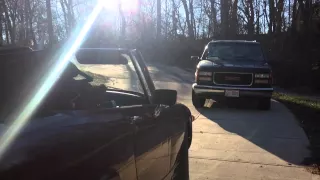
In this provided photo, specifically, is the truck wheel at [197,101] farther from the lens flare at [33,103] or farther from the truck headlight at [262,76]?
the lens flare at [33,103]

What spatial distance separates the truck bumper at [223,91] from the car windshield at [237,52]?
1131mm

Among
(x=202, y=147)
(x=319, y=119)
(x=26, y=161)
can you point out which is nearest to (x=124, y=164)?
(x=26, y=161)

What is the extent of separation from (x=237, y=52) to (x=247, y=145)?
520 cm

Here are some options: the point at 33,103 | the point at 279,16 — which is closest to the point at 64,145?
the point at 33,103

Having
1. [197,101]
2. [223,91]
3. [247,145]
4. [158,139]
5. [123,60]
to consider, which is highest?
[123,60]

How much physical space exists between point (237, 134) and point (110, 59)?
4577 millimetres

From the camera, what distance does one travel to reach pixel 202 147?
23.6 feet

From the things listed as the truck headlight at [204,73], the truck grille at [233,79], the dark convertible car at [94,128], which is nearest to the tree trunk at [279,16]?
the truck grille at [233,79]

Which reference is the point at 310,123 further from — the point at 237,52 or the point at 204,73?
the point at 237,52

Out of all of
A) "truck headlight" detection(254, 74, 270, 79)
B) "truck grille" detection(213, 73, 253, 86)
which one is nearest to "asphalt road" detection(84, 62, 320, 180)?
"truck grille" detection(213, 73, 253, 86)

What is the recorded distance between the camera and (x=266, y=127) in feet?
29.3

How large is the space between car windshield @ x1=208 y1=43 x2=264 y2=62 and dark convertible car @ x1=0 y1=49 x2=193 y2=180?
25.6ft

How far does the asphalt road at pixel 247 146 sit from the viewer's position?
5.91 metres

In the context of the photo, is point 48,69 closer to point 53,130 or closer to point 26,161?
point 53,130
